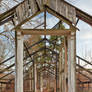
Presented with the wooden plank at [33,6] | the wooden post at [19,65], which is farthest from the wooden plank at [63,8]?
the wooden post at [19,65]

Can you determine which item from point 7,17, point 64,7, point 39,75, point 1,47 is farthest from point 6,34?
point 39,75

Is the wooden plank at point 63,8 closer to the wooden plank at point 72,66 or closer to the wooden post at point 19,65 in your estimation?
the wooden plank at point 72,66

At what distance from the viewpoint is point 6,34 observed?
6707mm

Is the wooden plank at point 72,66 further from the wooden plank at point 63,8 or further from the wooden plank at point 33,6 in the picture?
the wooden plank at point 33,6

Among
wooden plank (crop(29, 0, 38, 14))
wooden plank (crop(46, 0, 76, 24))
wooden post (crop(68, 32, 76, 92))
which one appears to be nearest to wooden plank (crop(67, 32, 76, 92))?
wooden post (crop(68, 32, 76, 92))

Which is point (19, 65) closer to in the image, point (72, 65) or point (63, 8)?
point (72, 65)

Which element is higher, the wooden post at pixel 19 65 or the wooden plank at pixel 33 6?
the wooden plank at pixel 33 6

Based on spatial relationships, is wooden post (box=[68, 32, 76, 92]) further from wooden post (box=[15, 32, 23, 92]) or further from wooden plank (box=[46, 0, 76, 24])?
wooden post (box=[15, 32, 23, 92])

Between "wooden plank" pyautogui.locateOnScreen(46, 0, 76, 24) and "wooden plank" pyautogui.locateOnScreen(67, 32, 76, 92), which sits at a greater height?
"wooden plank" pyautogui.locateOnScreen(46, 0, 76, 24)

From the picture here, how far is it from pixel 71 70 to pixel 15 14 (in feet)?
5.33

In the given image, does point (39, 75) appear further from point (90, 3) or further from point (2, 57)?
point (90, 3)

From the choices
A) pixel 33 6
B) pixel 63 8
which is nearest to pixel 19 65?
pixel 33 6

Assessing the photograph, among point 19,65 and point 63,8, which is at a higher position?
point 63,8

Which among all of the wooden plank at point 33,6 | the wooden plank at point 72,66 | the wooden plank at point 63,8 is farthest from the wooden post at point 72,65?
the wooden plank at point 33,6
